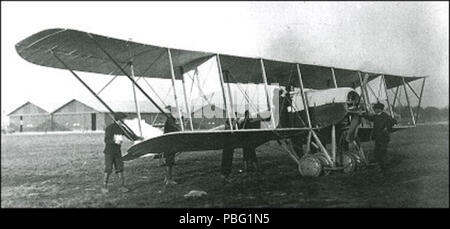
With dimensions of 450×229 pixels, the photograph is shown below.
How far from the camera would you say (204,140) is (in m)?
8.20

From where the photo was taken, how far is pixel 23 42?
680cm

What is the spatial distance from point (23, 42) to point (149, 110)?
41.6 metres

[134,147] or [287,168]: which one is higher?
[134,147]

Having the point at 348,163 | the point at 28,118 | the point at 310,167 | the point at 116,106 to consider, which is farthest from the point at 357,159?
the point at 28,118

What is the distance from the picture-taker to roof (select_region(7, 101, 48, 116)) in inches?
1875

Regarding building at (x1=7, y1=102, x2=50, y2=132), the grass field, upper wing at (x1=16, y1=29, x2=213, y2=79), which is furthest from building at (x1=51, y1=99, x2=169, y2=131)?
upper wing at (x1=16, y1=29, x2=213, y2=79)

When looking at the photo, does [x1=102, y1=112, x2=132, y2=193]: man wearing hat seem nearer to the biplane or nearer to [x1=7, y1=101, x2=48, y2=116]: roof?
the biplane

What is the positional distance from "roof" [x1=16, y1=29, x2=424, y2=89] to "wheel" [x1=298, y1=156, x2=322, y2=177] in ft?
8.96

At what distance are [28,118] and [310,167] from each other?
48.4m

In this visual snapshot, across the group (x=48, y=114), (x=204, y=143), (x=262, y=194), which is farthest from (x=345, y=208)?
(x=48, y=114)

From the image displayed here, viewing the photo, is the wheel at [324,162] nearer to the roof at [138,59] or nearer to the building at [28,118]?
the roof at [138,59]

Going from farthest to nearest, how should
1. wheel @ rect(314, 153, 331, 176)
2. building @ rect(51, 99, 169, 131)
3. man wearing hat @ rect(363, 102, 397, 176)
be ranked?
1. building @ rect(51, 99, 169, 131)
2. man wearing hat @ rect(363, 102, 397, 176)
3. wheel @ rect(314, 153, 331, 176)

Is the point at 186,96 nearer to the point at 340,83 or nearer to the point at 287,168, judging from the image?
the point at 287,168

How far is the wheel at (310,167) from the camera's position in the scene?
8984mm
